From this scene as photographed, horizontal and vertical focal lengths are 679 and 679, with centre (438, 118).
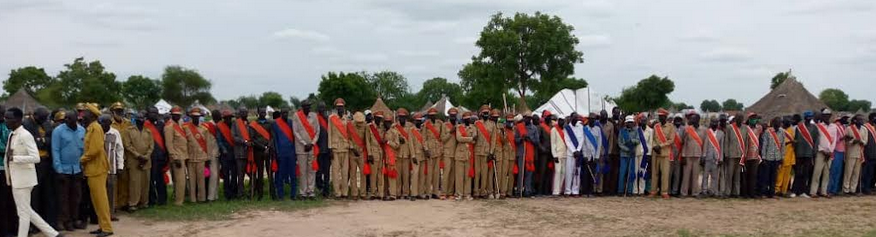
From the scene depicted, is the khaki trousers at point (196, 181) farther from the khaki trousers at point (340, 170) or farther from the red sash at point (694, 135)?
the red sash at point (694, 135)

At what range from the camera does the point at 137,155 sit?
30.9ft

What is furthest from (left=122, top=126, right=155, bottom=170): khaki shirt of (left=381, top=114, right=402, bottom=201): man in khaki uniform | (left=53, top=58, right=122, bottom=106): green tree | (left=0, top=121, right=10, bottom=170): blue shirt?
(left=53, top=58, right=122, bottom=106): green tree

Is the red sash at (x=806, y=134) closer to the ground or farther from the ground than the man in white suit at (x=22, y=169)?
farther from the ground

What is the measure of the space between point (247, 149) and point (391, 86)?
65375mm

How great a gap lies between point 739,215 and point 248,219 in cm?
702

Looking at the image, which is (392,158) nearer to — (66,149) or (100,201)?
(100,201)

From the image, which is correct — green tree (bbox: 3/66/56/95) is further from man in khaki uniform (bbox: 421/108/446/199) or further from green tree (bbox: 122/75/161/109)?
man in khaki uniform (bbox: 421/108/446/199)

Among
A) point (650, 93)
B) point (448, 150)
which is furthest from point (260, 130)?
point (650, 93)

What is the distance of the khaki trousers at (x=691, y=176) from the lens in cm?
1184

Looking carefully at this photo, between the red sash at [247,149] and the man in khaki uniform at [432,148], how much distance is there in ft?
9.15

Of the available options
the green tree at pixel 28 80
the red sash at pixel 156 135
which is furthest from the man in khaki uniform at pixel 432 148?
the green tree at pixel 28 80

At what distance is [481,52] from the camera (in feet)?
107

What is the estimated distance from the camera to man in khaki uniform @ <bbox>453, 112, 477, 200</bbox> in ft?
37.4

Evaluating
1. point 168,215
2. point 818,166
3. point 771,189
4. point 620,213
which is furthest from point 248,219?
point 818,166
